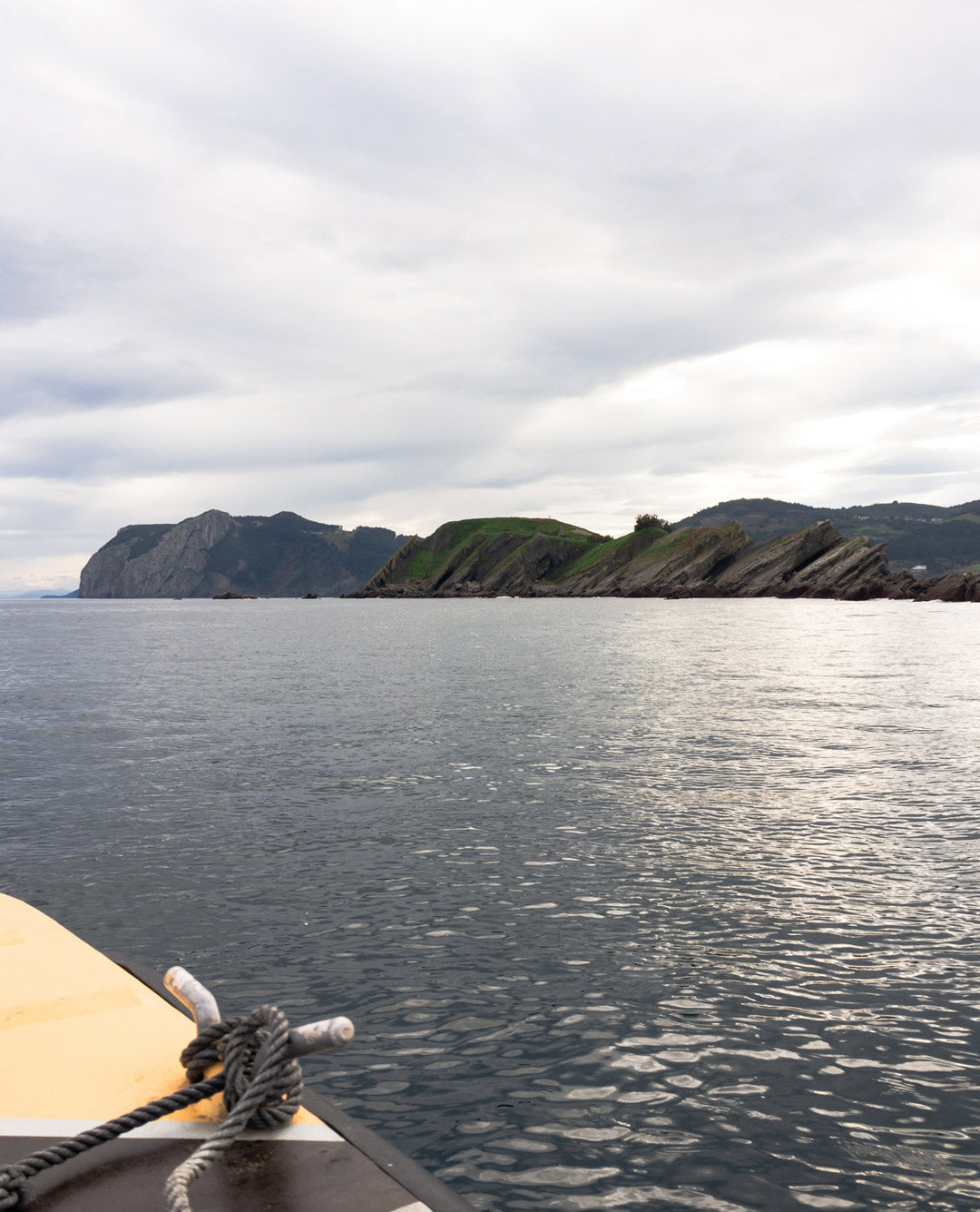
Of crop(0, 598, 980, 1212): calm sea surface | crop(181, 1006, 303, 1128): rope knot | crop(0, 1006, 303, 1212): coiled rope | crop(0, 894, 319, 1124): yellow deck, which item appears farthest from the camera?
crop(0, 598, 980, 1212): calm sea surface

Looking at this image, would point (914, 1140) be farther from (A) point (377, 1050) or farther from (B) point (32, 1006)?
(B) point (32, 1006)

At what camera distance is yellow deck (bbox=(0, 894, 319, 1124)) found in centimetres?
546

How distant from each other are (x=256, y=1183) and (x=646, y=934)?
737 centimetres

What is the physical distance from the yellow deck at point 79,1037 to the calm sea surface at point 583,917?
1.78 meters

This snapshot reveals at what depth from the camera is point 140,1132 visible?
5.17 m

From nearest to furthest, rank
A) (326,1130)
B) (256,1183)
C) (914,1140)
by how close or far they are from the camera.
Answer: (256,1183) < (326,1130) < (914,1140)

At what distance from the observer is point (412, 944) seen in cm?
1069

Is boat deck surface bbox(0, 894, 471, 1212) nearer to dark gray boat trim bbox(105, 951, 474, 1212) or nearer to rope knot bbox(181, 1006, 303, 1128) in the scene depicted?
dark gray boat trim bbox(105, 951, 474, 1212)

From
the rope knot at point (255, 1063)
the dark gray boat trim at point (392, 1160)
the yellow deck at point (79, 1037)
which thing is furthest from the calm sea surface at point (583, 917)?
the rope knot at point (255, 1063)

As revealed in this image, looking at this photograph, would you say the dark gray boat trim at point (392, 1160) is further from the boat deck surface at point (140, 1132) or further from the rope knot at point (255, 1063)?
the rope knot at point (255, 1063)

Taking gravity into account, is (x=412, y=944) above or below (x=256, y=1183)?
below

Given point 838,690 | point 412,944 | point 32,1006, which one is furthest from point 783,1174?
point 838,690

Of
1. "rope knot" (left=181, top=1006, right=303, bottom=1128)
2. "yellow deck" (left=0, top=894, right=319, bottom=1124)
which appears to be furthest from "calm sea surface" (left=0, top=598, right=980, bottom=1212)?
"rope knot" (left=181, top=1006, right=303, bottom=1128)

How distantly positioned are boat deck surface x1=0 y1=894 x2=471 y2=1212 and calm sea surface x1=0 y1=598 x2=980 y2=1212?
186 cm
